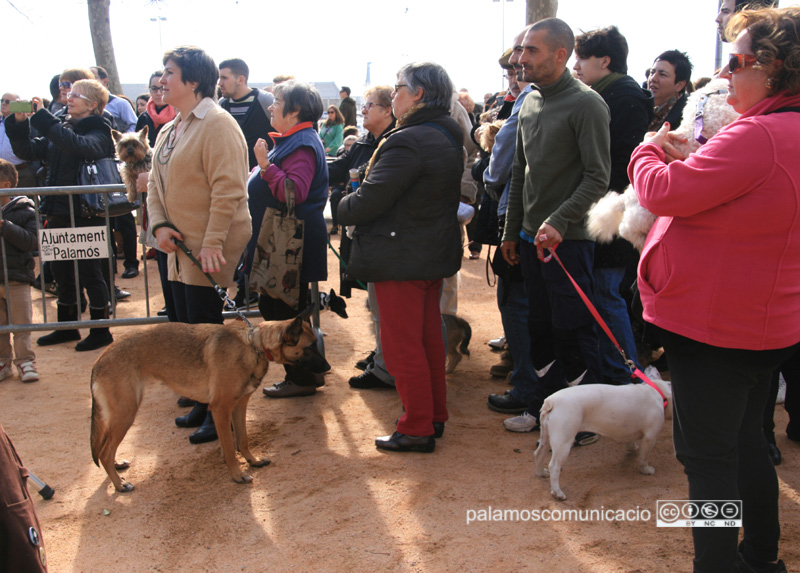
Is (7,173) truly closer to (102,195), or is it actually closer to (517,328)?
(102,195)

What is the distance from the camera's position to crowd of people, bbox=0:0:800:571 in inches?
83.9

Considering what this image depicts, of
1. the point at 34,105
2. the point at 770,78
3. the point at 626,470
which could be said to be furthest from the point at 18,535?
the point at 34,105

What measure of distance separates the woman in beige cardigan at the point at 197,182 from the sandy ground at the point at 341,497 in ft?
2.34

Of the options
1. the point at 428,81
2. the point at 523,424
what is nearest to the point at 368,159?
the point at 428,81

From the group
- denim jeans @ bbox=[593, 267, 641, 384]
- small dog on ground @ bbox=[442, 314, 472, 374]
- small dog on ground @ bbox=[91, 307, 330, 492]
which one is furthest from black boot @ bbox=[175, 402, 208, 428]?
denim jeans @ bbox=[593, 267, 641, 384]

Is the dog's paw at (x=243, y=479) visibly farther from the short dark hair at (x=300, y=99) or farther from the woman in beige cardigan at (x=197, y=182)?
the short dark hair at (x=300, y=99)

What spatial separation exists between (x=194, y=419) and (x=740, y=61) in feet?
13.3

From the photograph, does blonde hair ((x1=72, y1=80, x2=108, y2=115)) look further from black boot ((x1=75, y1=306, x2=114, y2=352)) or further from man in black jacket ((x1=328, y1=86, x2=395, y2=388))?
man in black jacket ((x1=328, y1=86, x2=395, y2=388))

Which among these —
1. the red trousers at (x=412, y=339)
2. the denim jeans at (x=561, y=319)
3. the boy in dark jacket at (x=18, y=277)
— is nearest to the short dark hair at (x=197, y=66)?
the red trousers at (x=412, y=339)

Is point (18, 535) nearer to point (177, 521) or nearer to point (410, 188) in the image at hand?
point (177, 521)

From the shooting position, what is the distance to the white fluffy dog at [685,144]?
2395 millimetres

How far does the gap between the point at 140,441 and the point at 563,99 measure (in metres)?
3.64

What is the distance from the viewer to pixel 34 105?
249 inches

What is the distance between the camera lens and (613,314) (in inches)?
176
